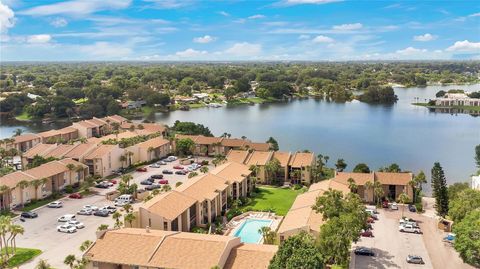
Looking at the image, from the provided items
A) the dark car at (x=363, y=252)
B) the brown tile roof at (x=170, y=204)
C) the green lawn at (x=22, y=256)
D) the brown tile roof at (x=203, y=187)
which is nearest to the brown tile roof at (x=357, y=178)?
the brown tile roof at (x=203, y=187)

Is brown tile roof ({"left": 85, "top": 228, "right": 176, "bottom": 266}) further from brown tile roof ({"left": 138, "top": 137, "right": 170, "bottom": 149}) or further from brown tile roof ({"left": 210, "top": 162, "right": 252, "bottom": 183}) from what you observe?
brown tile roof ({"left": 138, "top": 137, "right": 170, "bottom": 149})

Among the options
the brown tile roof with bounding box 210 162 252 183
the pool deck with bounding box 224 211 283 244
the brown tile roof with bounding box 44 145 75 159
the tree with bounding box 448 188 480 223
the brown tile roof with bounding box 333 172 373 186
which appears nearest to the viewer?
the tree with bounding box 448 188 480 223

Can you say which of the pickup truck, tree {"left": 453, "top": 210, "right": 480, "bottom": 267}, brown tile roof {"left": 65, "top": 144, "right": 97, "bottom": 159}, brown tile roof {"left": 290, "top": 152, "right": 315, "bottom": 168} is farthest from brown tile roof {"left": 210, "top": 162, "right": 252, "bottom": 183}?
tree {"left": 453, "top": 210, "right": 480, "bottom": 267}

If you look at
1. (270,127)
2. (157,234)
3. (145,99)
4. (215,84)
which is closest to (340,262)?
(157,234)

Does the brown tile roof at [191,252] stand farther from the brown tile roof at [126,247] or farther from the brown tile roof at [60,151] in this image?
the brown tile roof at [60,151]

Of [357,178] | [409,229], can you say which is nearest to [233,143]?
[357,178]

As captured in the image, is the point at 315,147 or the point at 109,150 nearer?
the point at 109,150

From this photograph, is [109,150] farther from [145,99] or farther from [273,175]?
[145,99]

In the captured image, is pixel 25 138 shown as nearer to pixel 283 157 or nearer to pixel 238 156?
pixel 238 156
